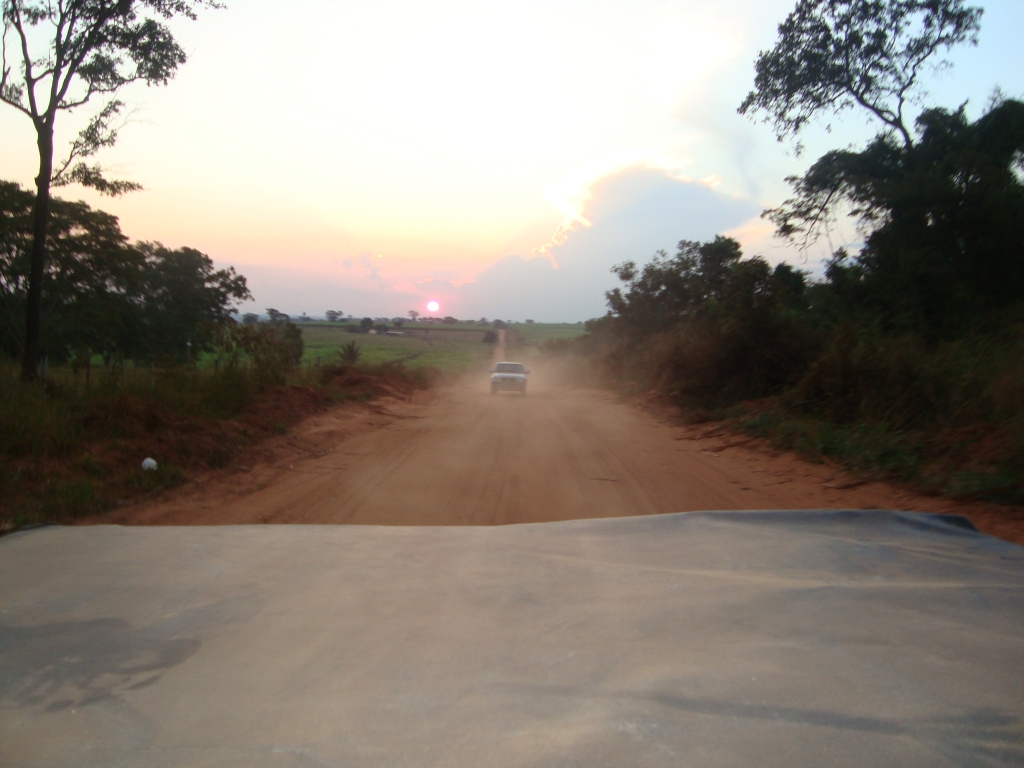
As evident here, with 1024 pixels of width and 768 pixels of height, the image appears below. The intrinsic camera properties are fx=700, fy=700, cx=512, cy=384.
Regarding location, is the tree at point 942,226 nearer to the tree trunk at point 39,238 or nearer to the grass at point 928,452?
the grass at point 928,452

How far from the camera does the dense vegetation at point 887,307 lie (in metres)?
9.67

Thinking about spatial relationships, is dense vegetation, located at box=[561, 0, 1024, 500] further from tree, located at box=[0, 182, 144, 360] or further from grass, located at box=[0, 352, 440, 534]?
tree, located at box=[0, 182, 144, 360]

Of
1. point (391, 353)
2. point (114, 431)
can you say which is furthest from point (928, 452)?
point (391, 353)

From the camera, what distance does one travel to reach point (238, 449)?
1037cm

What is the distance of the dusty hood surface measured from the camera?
240 cm

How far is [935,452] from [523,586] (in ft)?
24.0

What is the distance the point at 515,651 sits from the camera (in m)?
3.15

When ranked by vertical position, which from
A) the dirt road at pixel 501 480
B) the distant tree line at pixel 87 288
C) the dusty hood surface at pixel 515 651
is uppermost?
the distant tree line at pixel 87 288

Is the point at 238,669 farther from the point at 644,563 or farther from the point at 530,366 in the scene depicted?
the point at 530,366

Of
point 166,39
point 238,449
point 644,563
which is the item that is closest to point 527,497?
point 644,563

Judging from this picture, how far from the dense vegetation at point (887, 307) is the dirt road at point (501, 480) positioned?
3.04 ft

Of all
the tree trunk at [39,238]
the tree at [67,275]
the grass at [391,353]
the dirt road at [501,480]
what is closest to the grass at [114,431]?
the dirt road at [501,480]

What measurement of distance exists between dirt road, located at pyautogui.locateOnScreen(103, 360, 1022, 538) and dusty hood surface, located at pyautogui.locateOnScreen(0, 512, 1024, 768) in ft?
8.28

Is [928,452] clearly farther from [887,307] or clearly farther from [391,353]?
[391,353]
